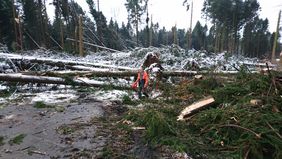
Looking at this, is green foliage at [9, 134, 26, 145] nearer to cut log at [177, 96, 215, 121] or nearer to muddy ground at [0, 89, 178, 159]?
muddy ground at [0, 89, 178, 159]

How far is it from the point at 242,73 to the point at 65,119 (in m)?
4.50

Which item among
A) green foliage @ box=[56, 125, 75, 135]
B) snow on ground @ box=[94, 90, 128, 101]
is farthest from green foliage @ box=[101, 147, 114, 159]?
snow on ground @ box=[94, 90, 128, 101]

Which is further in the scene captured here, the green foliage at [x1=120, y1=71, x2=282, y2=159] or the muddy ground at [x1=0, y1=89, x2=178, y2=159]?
the muddy ground at [x1=0, y1=89, x2=178, y2=159]

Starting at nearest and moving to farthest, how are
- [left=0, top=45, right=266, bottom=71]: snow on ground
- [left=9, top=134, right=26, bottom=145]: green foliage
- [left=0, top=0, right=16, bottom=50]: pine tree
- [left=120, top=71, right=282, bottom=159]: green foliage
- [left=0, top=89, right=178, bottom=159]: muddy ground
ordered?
[left=120, top=71, right=282, bottom=159]: green foliage
[left=0, top=89, right=178, bottom=159]: muddy ground
[left=9, top=134, right=26, bottom=145]: green foliage
[left=0, top=45, right=266, bottom=71]: snow on ground
[left=0, top=0, right=16, bottom=50]: pine tree

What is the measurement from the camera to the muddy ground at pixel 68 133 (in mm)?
3627

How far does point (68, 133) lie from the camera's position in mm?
4363

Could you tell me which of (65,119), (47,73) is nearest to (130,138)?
(65,119)

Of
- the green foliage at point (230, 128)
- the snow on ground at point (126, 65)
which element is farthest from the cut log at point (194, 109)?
the snow on ground at point (126, 65)

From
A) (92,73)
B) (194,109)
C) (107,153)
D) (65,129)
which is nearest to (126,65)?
(92,73)

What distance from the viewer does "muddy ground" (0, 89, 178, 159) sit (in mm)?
3627

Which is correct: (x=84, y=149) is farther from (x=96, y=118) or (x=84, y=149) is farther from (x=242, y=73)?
(x=242, y=73)

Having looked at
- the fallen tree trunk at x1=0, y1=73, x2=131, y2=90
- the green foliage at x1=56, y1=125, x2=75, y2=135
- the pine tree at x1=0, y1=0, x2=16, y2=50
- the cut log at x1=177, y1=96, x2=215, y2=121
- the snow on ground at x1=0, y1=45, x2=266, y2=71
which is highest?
the pine tree at x1=0, y1=0, x2=16, y2=50

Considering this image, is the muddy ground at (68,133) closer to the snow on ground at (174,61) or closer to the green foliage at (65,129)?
the green foliage at (65,129)

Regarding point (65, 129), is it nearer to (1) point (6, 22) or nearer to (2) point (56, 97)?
(2) point (56, 97)
